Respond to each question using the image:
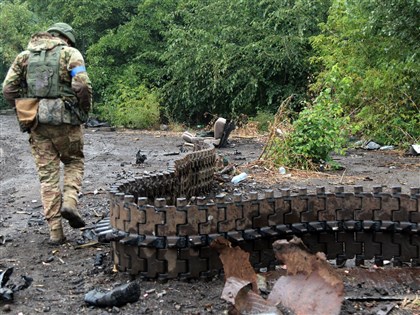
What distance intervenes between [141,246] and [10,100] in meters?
2.28

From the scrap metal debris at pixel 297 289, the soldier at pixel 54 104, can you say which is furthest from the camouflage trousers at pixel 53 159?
the scrap metal debris at pixel 297 289

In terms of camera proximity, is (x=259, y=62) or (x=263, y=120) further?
(x=259, y=62)

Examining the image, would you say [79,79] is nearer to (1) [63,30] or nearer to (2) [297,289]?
(1) [63,30]

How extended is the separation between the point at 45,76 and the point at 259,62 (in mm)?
17474

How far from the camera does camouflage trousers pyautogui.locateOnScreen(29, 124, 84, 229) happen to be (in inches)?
211

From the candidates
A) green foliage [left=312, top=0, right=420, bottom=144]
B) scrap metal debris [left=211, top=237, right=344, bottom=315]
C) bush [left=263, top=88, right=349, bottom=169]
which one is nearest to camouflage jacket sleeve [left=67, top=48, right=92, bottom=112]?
scrap metal debris [left=211, top=237, right=344, bottom=315]

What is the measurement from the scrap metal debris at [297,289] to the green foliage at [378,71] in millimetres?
9422

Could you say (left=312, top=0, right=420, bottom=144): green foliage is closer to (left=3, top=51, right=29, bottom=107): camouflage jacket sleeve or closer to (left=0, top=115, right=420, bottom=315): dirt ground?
(left=0, top=115, right=420, bottom=315): dirt ground

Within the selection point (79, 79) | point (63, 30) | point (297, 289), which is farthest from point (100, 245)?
point (297, 289)

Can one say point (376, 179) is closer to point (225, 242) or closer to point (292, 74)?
point (225, 242)

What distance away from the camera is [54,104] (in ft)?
17.3

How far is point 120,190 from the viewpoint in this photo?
495cm

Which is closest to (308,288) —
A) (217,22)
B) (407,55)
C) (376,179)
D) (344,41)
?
(376,179)

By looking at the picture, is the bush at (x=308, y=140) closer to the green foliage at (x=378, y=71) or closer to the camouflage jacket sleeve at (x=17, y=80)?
the green foliage at (x=378, y=71)
